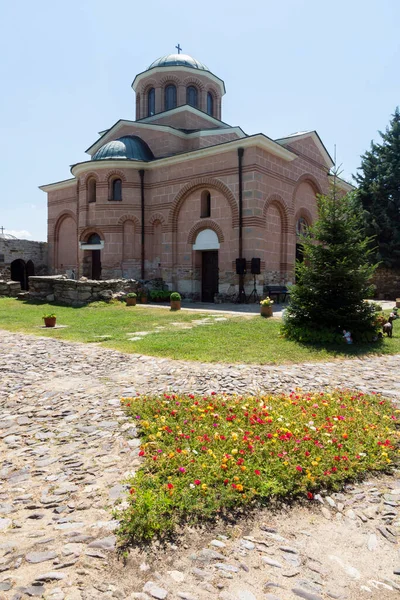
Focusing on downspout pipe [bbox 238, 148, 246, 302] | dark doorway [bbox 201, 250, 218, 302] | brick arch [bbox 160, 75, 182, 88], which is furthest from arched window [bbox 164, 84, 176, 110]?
dark doorway [bbox 201, 250, 218, 302]

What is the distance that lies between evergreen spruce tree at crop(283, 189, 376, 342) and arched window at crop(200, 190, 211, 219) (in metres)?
10.1

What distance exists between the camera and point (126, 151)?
72.7 feet

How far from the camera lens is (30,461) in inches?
145

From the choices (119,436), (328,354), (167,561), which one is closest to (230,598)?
(167,561)

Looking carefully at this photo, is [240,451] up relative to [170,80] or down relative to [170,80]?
down

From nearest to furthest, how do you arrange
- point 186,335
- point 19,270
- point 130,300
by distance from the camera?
point 186,335 → point 130,300 → point 19,270

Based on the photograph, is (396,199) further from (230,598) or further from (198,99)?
(230,598)

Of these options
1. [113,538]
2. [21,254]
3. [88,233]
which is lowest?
[113,538]

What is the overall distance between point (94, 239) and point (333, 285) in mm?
16255

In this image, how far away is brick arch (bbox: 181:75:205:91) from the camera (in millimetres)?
24869

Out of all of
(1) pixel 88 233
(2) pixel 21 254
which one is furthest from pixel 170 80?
(2) pixel 21 254

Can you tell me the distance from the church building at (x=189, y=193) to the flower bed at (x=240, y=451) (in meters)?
13.0

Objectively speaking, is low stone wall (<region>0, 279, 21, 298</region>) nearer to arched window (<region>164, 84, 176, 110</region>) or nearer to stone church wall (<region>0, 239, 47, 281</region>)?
stone church wall (<region>0, 239, 47, 281</region>)

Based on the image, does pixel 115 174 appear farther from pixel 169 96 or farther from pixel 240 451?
pixel 240 451
